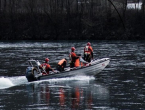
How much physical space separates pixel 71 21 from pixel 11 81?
58004 mm

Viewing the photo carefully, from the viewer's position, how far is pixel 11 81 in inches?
1176

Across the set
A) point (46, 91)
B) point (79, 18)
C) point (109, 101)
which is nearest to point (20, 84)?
point (46, 91)

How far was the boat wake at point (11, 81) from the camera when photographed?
93.7 feet

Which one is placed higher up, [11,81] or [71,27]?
[11,81]

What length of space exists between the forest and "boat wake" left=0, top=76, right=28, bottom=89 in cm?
4808

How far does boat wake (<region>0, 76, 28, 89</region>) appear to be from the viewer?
93.7 feet

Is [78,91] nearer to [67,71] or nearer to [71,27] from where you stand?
[67,71]

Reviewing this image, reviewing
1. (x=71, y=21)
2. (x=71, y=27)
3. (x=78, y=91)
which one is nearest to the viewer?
(x=78, y=91)

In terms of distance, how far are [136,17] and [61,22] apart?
12.9 meters

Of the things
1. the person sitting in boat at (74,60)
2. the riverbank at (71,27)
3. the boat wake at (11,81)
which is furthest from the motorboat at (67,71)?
the riverbank at (71,27)

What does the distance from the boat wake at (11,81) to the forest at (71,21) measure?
48.1 meters

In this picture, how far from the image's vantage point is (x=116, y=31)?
81.4m

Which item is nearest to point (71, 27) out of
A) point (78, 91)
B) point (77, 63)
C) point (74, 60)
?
point (77, 63)

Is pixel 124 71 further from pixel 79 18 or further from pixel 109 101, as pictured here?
pixel 79 18
